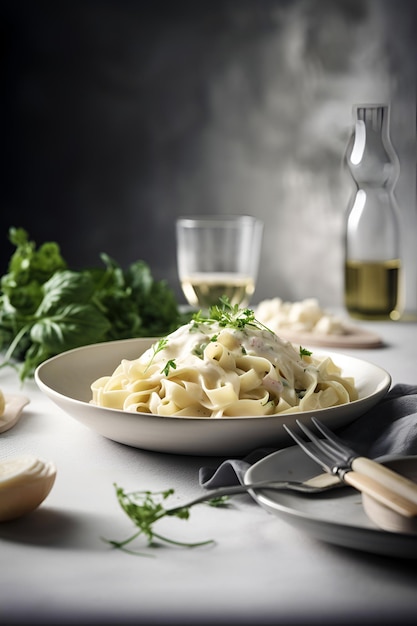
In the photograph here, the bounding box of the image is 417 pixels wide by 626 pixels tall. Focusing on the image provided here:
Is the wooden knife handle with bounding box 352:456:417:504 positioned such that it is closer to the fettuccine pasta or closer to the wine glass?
the fettuccine pasta

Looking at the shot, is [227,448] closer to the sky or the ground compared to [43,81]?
closer to the ground

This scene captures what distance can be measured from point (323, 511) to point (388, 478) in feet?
0.36

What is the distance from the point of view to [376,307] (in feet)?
8.76

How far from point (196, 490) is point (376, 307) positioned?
5.29ft

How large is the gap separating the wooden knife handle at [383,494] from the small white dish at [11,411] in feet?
2.27

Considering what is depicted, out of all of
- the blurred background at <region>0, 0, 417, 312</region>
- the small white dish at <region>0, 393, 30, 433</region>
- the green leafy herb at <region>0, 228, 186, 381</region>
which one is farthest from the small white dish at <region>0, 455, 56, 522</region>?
the blurred background at <region>0, 0, 417, 312</region>

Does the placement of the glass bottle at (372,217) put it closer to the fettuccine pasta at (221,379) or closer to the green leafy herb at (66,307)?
the green leafy herb at (66,307)

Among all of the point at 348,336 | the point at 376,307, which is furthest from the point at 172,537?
the point at 376,307

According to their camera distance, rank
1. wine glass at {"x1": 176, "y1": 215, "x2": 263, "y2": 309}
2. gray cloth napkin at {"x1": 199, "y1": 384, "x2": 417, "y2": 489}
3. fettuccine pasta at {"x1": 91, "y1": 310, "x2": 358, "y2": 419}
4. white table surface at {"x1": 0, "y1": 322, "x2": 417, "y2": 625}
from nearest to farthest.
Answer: white table surface at {"x1": 0, "y1": 322, "x2": 417, "y2": 625} → gray cloth napkin at {"x1": 199, "y1": 384, "x2": 417, "y2": 489} → fettuccine pasta at {"x1": 91, "y1": 310, "x2": 358, "y2": 419} → wine glass at {"x1": 176, "y1": 215, "x2": 263, "y2": 309}

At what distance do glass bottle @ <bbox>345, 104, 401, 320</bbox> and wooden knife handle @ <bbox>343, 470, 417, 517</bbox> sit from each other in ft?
5.65

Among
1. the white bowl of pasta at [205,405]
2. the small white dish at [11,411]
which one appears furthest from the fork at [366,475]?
the small white dish at [11,411]

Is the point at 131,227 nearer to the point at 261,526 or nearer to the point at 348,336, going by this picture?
the point at 348,336

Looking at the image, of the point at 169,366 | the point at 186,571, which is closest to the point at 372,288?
the point at 169,366

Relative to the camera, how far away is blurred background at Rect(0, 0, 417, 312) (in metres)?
3.60
